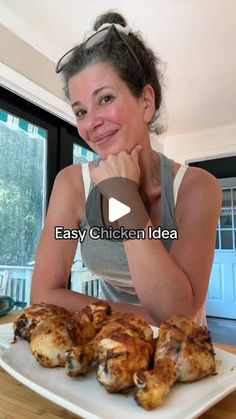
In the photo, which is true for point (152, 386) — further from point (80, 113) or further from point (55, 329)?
point (80, 113)

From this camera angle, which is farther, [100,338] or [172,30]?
[172,30]

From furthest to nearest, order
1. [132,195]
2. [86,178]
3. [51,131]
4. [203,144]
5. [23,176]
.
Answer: [203,144], [51,131], [23,176], [86,178], [132,195]

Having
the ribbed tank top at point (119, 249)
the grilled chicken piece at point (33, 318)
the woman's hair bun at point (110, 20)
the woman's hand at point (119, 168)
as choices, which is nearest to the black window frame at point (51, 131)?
the woman's hair bun at point (110, 20)

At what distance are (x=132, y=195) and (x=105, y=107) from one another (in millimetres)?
218

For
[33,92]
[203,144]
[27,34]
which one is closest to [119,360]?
[33,92]

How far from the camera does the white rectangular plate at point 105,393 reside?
258 millimetres

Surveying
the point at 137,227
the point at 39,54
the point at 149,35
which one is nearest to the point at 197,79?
the point at 149,35

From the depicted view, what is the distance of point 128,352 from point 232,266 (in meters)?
4.02

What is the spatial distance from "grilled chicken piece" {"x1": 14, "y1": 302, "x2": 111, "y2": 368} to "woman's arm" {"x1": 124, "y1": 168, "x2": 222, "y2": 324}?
7.1 inches

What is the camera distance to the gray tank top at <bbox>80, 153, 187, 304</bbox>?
79 cm

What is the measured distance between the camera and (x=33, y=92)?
5.80 ft

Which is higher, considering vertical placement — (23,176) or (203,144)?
(203,144)

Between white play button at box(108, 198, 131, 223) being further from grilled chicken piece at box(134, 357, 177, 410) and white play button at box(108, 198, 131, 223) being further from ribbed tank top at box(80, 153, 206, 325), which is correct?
grilled chicken piece at box(134, 357, 177, 410)

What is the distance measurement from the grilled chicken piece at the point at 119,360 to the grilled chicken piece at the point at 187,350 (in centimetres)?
2
